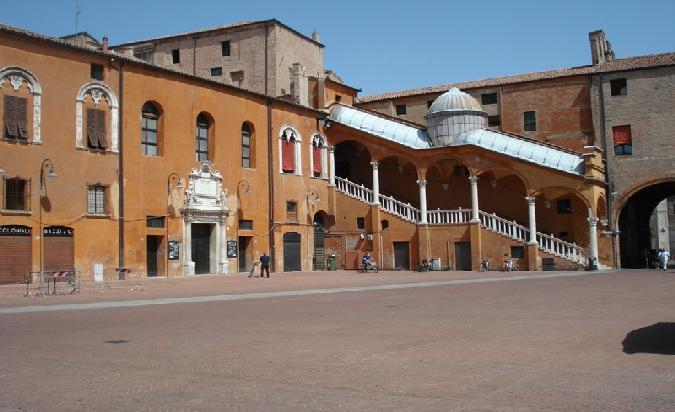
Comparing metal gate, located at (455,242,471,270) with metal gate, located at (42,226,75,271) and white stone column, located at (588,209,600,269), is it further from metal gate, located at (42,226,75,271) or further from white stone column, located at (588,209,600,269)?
metal gate, located at (42,226,75,271)

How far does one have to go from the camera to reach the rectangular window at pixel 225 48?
5084 cm

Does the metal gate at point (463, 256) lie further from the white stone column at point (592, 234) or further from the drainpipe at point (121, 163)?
the drainpipe at point (121, 163)

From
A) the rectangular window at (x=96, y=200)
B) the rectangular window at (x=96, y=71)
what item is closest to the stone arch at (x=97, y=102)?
the rectangular window at (x=96, y=71)

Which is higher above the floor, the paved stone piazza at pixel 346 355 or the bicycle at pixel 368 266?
the bicycle at pixel 368 266

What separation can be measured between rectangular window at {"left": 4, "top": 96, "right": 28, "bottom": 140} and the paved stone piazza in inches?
479

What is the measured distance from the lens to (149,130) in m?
35.0

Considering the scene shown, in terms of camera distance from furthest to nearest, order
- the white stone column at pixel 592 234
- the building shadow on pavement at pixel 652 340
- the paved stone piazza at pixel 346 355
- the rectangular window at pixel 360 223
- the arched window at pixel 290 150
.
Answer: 1. the rectangular window at pixel 360 223
2. the arched window at pixel 290 150
3. the white stone column at pixel 592 234
4. the building shadow on pavement at pixel 652 340
5. the paved stone piazza at pixel 346 355

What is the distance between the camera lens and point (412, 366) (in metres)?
9.30

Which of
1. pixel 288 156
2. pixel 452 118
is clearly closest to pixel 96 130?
pixel 288 156

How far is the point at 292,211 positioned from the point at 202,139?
7.49m

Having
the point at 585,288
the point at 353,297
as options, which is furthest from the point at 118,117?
the point at 585,288

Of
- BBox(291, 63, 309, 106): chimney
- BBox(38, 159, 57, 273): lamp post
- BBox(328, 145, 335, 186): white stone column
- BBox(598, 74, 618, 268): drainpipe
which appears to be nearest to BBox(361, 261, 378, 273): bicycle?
BBox(328, 145, 335, 186): white stone column

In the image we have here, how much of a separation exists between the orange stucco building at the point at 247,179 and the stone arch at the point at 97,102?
0.06m

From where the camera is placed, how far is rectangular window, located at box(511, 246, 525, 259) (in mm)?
40812
